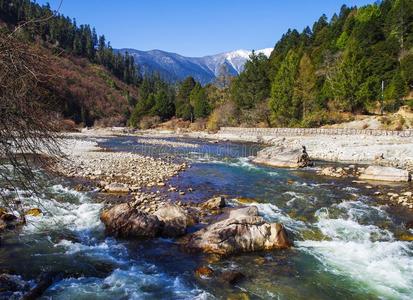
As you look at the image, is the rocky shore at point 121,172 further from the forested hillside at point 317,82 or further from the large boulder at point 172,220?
the forested hillside at point 317,82

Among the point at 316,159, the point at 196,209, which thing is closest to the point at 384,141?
the point at 316,159

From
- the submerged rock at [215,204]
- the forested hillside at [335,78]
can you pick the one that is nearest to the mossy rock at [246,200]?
the submerged rock at [215,204]

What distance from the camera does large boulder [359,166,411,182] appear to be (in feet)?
71.3

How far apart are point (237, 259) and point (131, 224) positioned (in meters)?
3.87

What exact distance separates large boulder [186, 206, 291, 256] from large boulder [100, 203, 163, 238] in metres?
1.38

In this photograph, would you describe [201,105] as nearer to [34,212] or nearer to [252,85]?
[252,85]

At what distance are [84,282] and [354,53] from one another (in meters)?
57.4

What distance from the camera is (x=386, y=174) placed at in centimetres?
2222

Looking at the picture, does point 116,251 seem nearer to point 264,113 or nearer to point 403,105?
point 403,105

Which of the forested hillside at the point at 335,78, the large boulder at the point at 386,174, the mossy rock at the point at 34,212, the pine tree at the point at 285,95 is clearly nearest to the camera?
the mossy rock at the point at 34,212

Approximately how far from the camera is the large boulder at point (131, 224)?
12.0m

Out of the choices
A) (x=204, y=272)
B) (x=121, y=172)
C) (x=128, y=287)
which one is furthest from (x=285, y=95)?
(x=128, y=287)

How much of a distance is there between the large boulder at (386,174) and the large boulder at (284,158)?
5549 mm

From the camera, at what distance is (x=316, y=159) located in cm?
3278
